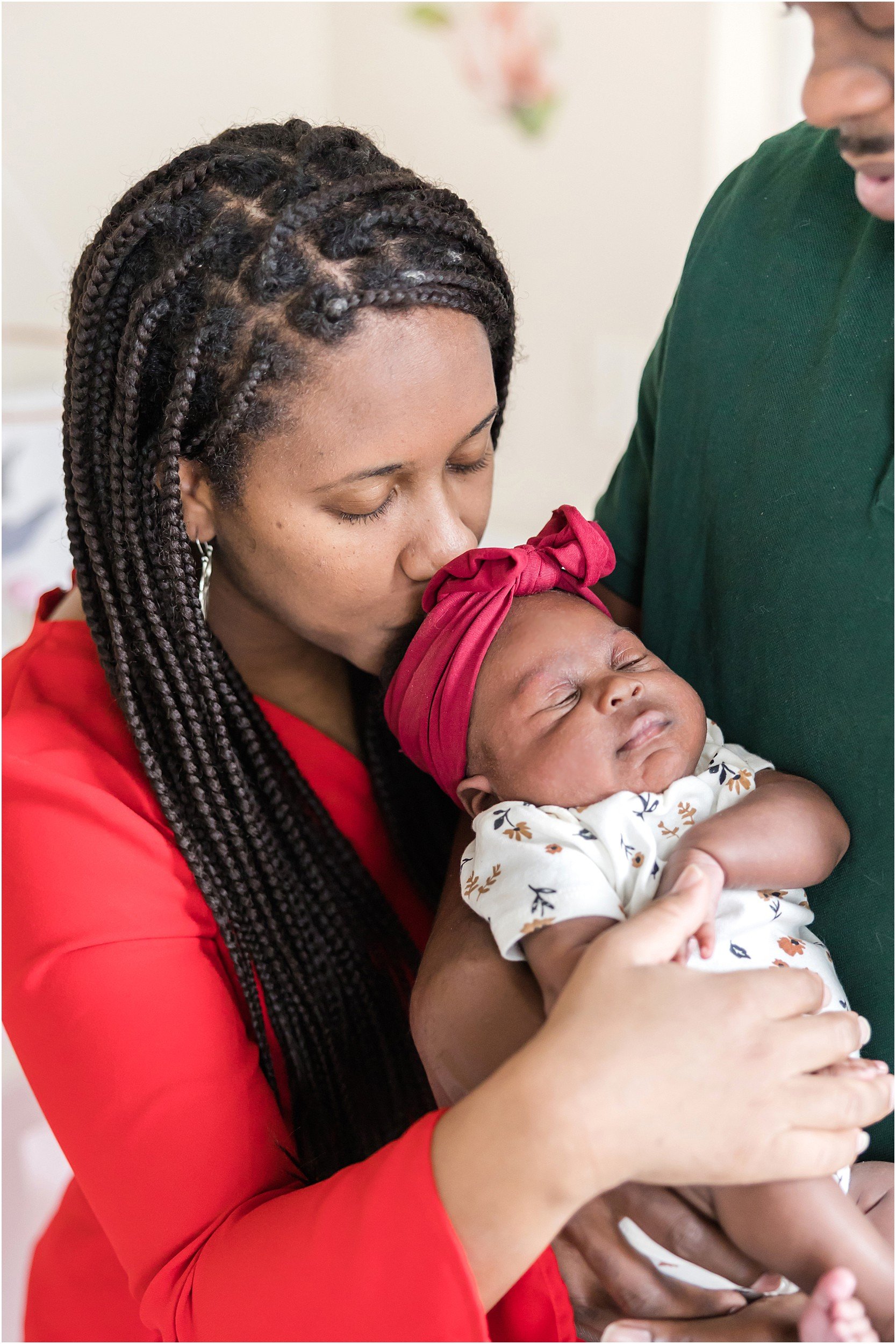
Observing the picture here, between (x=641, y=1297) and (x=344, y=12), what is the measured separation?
2946mm

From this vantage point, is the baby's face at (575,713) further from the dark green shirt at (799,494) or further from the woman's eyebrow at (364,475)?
the woman's eyebrow at (364,475)

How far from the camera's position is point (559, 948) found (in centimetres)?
93

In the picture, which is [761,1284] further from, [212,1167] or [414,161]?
[414,161]

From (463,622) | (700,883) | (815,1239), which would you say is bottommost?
(815,1239)

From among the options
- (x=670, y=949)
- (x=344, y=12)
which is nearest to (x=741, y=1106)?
(x=670, y=949)

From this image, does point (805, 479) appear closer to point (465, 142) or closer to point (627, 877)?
point (627, 877)

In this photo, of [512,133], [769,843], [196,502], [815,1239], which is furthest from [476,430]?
[512,133]

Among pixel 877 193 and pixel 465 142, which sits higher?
pixel 465 142

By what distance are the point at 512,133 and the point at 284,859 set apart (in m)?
2.11

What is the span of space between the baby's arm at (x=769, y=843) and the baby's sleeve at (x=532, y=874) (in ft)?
0.22

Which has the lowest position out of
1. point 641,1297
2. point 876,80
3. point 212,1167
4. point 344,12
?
point 641,1297

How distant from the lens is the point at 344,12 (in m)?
2.86

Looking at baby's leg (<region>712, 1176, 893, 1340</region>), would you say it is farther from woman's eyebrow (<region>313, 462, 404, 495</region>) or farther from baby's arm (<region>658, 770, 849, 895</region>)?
woman's eyebrow (<region>313, 462, 404, 495</region>)

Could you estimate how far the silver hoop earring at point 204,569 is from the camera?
4.14 feet
